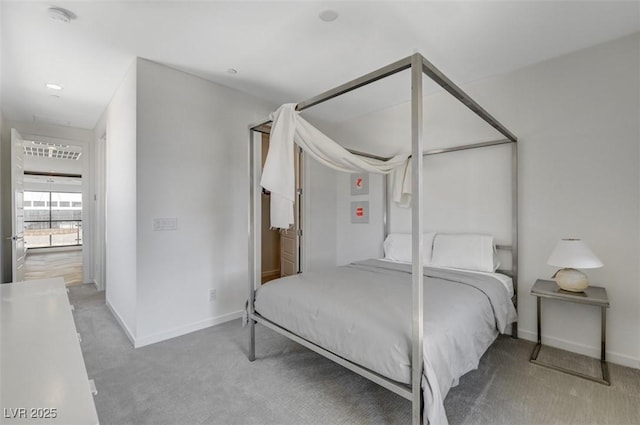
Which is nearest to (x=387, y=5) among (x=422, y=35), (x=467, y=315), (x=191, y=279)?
(x=422, y=35)

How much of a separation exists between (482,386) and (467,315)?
2.19 feet

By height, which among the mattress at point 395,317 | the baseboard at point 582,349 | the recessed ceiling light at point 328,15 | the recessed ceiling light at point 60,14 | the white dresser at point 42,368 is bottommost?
the baseboard at point 582,349

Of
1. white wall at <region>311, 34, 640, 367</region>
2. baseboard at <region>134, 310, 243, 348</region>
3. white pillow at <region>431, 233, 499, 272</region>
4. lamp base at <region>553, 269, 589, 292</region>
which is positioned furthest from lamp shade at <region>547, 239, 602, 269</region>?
baseboard at <region>134, 310, 243, 348</region>

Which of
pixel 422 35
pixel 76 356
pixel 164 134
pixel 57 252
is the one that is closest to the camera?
pixel 76 356

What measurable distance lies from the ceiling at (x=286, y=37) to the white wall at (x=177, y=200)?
12.3 inches

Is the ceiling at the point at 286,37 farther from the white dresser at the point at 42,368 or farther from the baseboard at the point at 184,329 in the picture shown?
the baseboard at the point at 184,329

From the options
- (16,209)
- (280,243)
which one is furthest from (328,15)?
(16,209)

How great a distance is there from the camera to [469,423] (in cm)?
174

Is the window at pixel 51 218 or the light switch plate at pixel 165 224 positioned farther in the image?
the window at pixel 51 218

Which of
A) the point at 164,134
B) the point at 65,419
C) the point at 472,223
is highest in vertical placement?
the point at 164,134

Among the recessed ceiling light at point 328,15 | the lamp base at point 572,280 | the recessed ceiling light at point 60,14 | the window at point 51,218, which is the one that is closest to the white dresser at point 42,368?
the recessed ceiling light at point 60,14

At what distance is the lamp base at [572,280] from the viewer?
91.7 inches

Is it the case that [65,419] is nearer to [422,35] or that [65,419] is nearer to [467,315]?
[467,315]

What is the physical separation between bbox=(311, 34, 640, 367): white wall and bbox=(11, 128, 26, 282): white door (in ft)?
18.7
